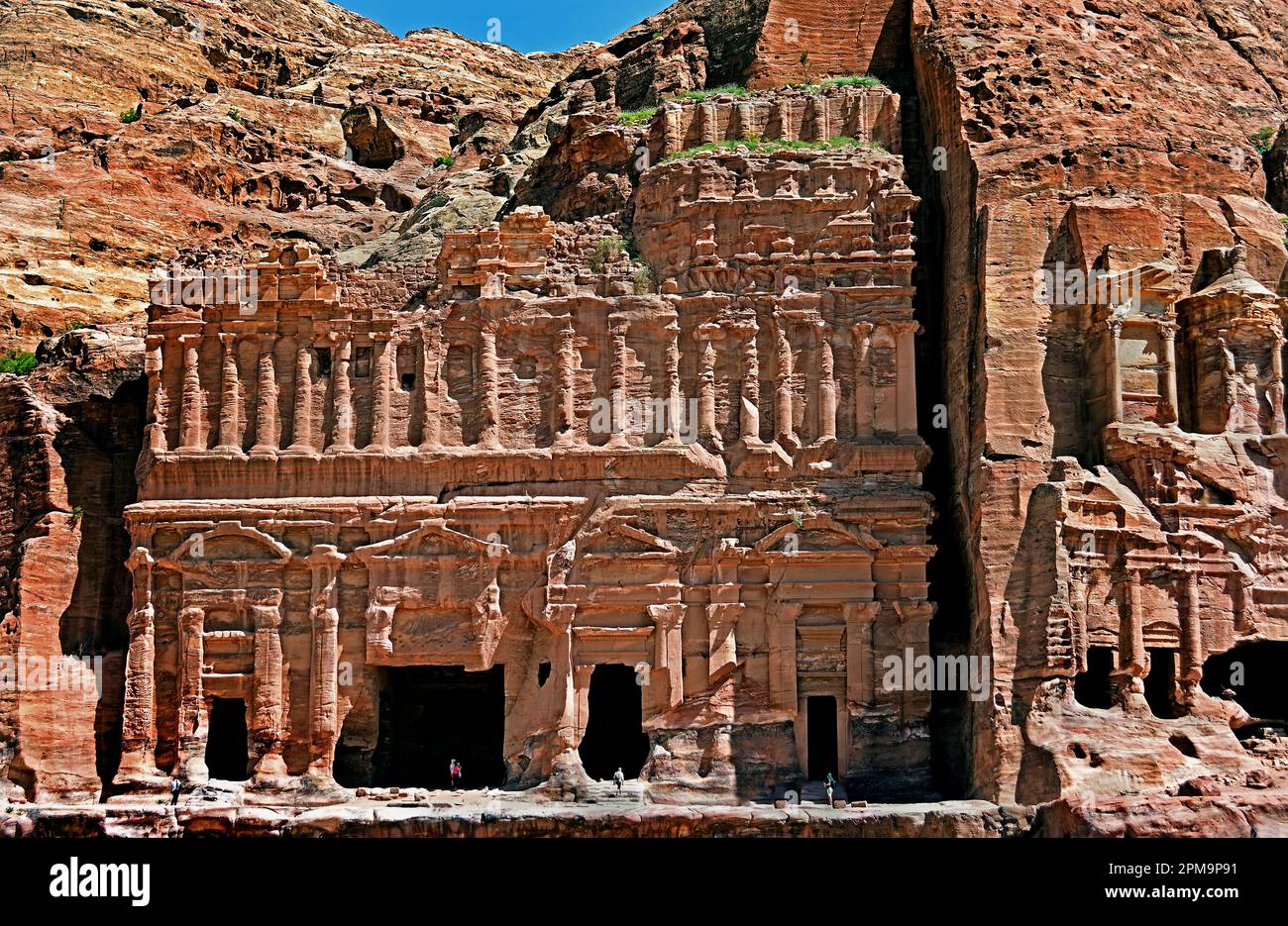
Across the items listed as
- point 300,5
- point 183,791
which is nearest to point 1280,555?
point 183,791

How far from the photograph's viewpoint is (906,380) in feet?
99.1

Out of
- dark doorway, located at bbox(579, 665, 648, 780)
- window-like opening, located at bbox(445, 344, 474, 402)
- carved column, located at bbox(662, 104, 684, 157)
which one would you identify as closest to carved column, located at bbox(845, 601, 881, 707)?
dark doorway, located at bbox(579, 665, 648, 780)

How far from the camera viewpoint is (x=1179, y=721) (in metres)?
26.7

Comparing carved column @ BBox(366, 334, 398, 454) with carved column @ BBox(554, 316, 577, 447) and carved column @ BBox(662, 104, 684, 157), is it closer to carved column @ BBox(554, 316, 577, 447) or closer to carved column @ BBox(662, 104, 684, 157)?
carved column @ BBox(554, 316, 577, 447)

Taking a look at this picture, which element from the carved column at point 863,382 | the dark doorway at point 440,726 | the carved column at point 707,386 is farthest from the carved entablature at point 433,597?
the carved column at point 863,382

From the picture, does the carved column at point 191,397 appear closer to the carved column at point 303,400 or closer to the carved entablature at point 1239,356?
the carved column at point 303,400

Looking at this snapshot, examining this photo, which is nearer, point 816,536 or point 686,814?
point 686,814

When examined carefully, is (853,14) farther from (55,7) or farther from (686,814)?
(55,7)

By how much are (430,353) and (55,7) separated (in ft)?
91.3

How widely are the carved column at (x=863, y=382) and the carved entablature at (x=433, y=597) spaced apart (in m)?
7.31

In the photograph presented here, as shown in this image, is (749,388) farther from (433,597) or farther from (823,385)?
(433,597)

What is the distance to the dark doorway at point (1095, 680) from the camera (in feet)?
91.8

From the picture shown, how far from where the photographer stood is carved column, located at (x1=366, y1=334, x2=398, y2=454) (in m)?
30.5

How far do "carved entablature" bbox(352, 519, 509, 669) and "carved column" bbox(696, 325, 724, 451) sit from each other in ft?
14.8
